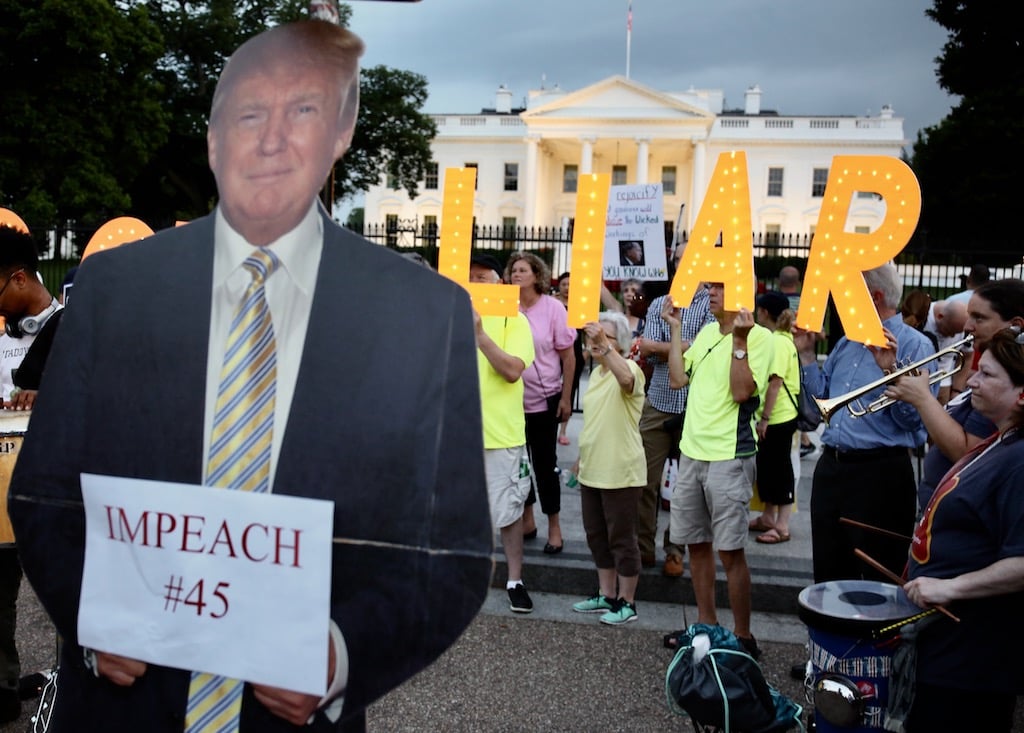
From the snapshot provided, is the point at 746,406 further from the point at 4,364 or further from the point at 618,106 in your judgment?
the point at 618,106

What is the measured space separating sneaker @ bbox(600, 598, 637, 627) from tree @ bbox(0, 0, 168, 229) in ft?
75.6

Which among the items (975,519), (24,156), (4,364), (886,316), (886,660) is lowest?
(886,660)

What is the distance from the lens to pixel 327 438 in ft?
5.05

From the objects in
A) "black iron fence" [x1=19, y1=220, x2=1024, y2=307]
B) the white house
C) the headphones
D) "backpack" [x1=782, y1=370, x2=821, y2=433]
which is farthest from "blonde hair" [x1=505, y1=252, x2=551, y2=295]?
the white house

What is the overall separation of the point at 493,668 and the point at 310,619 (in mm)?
2995

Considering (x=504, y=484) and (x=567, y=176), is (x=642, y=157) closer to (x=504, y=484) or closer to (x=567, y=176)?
(x=567, y=176)

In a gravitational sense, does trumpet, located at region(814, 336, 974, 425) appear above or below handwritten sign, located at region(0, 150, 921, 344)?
below

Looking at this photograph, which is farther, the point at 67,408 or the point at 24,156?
the point at 24,156

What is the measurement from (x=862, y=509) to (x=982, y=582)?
1274mm

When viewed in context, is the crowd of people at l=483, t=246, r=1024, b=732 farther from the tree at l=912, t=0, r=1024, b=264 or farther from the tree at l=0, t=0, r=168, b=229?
the tree at l=912, t=0, r=1024, b=264

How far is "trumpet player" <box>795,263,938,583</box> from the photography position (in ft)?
12.5

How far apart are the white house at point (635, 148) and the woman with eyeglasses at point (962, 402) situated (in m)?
50.3

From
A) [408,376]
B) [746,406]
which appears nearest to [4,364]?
[408,376]

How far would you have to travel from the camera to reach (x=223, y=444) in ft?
5.22
